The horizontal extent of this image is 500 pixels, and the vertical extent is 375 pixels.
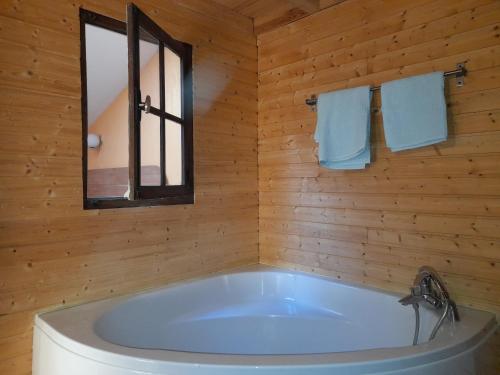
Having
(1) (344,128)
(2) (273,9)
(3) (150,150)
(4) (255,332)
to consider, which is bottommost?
(4) (255,332)

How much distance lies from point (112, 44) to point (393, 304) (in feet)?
8.05

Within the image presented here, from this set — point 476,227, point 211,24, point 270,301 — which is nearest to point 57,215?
point 270,301

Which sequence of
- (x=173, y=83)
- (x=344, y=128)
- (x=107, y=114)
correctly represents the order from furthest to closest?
(x=107, y=114) → (x=173, y=83) → (x=344, y=128)

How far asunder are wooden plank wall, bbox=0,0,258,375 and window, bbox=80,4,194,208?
0.07m

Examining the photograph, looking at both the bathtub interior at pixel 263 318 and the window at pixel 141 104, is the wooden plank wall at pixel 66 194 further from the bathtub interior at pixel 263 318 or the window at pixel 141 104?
the bathtub interior at pixel 263 318

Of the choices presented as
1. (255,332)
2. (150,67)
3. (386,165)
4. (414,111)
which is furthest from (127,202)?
(414,111)

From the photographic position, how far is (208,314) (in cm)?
229

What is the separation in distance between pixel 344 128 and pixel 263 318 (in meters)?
1.28

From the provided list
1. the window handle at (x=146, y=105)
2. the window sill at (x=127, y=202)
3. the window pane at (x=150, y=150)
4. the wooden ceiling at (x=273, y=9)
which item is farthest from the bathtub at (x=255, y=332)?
the wooden ceiling at (x=273, y=9)

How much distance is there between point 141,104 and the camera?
1.71 meters

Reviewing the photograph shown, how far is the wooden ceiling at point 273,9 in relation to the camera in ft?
7.68

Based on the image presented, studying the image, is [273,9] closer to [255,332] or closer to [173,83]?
[173,83]

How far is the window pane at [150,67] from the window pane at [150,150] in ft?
0.33

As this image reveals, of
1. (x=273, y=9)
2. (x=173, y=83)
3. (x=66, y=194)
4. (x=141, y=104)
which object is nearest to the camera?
(x=141, y=104)
